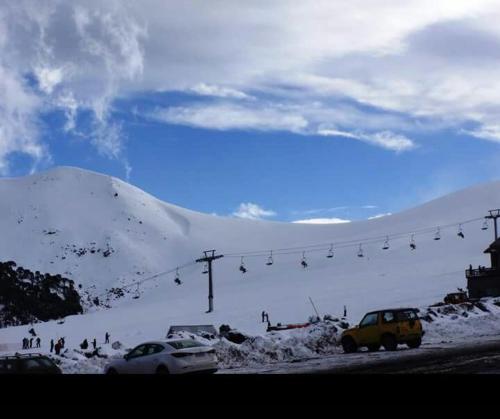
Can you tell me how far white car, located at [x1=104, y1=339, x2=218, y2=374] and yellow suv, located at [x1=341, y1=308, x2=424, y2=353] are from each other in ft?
30.8

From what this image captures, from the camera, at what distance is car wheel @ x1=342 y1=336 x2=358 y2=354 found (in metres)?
28.1

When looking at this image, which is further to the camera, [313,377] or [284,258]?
[284,258]

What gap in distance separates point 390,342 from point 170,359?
10.8 meters

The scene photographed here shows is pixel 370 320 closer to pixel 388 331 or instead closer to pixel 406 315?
pixel 388 331

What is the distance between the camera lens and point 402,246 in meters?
154

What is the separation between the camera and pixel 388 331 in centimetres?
2712

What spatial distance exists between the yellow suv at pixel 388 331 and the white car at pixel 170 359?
30.8ft

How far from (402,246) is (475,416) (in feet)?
Result: 500

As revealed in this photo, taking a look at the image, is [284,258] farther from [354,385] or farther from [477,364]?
[354,385]

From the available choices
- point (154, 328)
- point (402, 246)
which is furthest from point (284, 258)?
point (154, 328)

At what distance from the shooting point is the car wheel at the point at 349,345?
2808cm

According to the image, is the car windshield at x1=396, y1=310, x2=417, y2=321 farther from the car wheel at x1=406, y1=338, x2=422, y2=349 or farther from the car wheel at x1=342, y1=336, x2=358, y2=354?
the car wheel at x1=342, y1=336, x2=358, y2=354

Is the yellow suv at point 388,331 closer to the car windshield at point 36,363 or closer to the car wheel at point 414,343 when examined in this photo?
the car wheel at point 414,343

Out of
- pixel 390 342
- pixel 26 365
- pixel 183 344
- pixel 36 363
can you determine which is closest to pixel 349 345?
pixel 390 342
